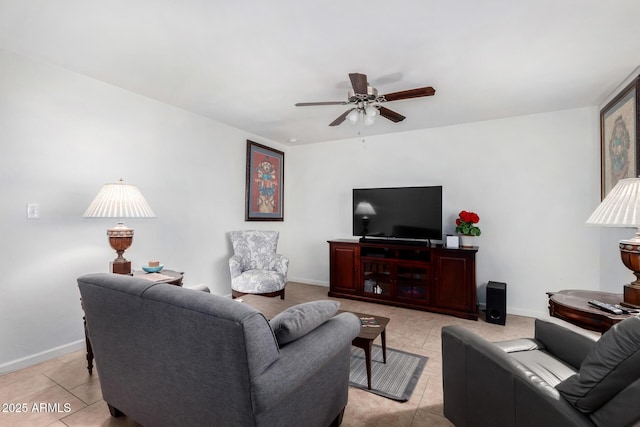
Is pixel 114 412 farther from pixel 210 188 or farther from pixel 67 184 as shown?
pixel 210 188

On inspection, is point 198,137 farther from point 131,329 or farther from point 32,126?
point 131,329

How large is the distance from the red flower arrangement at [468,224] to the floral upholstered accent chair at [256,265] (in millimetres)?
2282

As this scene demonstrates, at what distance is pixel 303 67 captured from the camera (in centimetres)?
249

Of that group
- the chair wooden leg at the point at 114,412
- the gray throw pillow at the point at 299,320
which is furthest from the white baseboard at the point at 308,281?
the gray throw pillow at the point at 299,320

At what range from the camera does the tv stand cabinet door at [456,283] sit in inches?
Answer: 139

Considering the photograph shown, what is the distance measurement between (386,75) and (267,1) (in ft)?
4.07

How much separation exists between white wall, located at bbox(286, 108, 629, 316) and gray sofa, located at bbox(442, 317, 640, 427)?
208cm

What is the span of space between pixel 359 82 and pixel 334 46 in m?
0.31

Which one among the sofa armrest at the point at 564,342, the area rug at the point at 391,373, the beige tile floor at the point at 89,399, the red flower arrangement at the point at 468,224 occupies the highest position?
the red flower arrangement at the point at 468,224

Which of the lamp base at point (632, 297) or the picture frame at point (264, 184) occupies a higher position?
the picture frame at point (264, 184)

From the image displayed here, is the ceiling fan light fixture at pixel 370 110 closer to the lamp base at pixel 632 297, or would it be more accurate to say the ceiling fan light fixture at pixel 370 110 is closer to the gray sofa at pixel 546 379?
the gray sofa at pixel 546 379

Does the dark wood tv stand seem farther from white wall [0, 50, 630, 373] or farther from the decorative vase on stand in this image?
white wall [0, 50, 630, 373]

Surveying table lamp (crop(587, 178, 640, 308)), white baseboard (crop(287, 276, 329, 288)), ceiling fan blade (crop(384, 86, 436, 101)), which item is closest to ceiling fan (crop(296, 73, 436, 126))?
ceiling fan blade (crop(384, 86, 436, 101))

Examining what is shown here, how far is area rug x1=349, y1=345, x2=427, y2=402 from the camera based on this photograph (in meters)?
2.05
